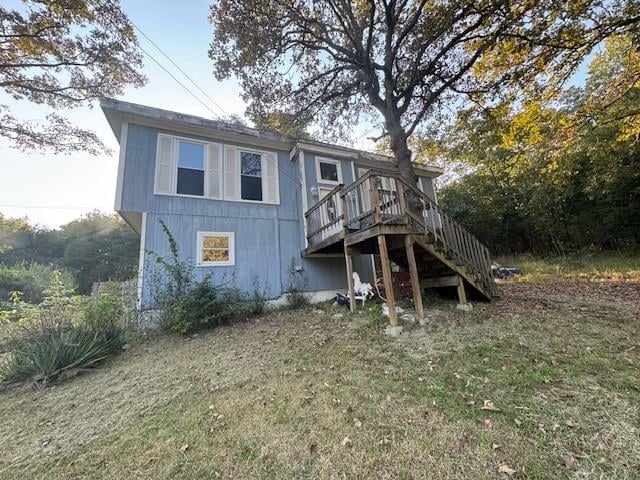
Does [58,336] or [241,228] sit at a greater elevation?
[241,228]

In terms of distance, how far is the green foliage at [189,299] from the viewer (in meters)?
5.88

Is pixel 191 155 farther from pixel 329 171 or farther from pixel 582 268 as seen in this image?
pixel 582 268

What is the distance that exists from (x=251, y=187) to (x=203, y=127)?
2.11 metres

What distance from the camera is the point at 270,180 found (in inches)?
337

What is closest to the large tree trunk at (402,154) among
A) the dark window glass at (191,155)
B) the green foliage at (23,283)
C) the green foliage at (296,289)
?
the green foliage at (296,289)

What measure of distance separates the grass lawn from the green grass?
235 inches

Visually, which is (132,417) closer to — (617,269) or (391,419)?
(391,419)

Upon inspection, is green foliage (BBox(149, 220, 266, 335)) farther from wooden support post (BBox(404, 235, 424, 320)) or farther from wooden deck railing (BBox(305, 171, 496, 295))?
wooden support post (BBox(404, 235, 424, 320))

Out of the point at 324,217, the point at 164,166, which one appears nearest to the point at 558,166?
the point at 324,217

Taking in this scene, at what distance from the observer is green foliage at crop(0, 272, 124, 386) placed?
4176 millimetres

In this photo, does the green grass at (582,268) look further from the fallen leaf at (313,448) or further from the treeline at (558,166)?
the fallen leaf at (313,448)

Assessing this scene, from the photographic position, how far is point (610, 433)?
2.03 meters

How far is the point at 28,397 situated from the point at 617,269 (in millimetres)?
16050

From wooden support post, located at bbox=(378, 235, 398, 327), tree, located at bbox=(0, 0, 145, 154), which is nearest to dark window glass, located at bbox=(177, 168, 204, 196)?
wooden support post, located at bbox=(378, 235, 398, 327)
